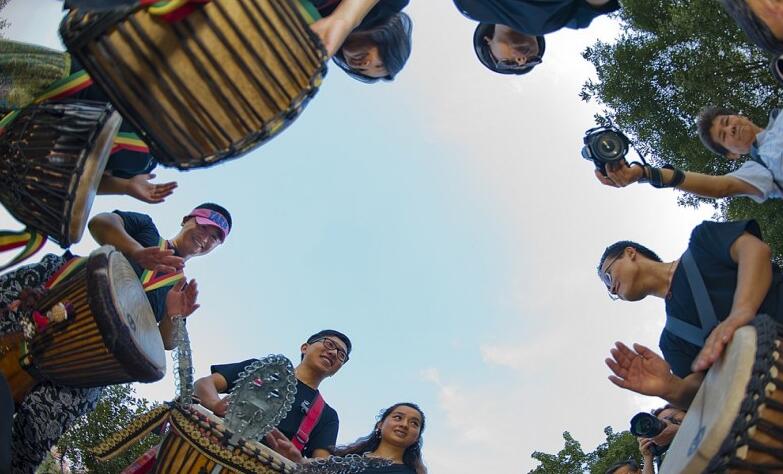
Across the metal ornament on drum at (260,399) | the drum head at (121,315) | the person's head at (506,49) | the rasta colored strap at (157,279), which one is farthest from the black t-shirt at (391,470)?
the person's head at (506,49)

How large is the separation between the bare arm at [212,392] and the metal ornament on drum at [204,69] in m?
1.96

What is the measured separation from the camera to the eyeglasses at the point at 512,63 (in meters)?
2.99

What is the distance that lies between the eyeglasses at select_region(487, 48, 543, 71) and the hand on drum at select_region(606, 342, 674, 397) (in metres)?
1.27

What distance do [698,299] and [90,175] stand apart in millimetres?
2195

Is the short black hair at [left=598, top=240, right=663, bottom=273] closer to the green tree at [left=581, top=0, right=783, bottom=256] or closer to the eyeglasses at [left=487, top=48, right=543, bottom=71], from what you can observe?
the eyeglasses at [left=487, top=48, right=543, bottom=71]

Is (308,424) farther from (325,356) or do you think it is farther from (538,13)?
(538,13)

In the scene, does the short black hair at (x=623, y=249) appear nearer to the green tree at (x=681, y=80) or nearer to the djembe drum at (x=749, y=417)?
the djembe drum at (x=749, y=417)

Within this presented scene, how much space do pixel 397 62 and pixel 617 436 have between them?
9.29m

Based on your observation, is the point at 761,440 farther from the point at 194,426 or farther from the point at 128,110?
the point at 194,426

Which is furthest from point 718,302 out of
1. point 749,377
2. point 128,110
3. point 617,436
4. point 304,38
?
point 617,436

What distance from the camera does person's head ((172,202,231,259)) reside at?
4043 mm

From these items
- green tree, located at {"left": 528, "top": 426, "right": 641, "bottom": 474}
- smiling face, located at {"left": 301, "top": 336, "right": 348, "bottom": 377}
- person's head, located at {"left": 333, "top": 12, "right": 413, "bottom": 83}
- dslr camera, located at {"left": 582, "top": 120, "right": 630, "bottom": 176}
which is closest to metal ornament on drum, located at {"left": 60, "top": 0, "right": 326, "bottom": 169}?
person's head, located at {"left": 333, "top": 12, "right": 413, "bottom": 83}

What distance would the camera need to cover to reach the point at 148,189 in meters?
3.54

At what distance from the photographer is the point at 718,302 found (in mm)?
2547
